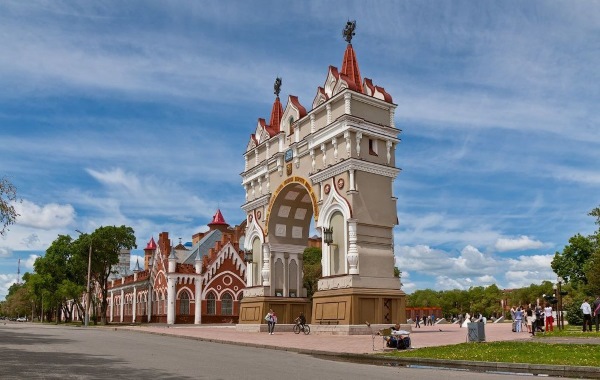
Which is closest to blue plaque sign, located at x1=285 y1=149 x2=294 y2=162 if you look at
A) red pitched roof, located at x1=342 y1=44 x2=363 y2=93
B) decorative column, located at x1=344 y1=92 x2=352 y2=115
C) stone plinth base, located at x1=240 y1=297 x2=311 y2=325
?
red pitched roof, located at x1=342 y1=44 x2=363 y2=93

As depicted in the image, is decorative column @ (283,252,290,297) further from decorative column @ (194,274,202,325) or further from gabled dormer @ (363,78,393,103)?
decorative column @ (194,274,202,325)

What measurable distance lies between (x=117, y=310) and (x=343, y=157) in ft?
206

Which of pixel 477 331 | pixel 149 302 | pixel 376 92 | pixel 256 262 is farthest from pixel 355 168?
pixel 149 302

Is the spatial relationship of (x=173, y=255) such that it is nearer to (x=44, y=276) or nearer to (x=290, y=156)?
(x=44, y=276)

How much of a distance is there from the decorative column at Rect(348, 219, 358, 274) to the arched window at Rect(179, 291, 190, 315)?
36762 mm

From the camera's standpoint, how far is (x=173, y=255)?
66.5m

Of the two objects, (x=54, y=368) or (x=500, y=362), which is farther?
(x=500, y=362)

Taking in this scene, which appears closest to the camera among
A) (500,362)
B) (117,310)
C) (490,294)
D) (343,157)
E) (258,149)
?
(500,362)

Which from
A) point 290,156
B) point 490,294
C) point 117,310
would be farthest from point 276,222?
point 490,294

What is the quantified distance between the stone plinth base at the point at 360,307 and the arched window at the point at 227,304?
3418 centimetres

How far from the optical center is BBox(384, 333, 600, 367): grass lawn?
48.7ft

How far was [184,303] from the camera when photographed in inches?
2608

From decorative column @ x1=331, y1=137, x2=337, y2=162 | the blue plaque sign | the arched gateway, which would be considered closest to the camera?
the arched gateway

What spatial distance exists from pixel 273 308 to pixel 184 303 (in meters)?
26.8
